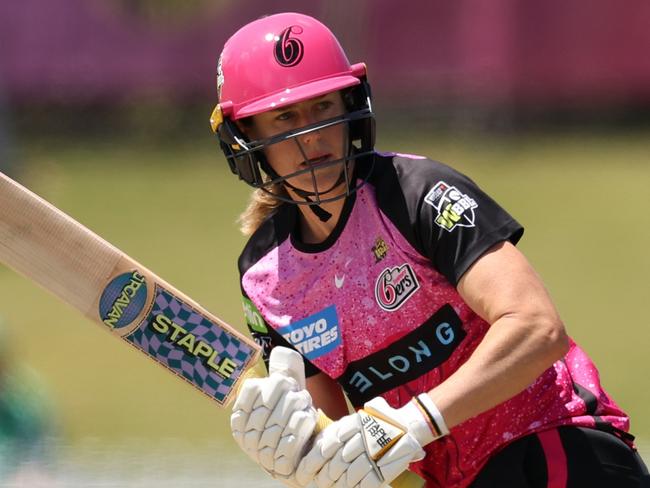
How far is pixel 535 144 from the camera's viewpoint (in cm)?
1221

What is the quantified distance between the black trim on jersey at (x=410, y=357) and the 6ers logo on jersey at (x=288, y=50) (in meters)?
0.65

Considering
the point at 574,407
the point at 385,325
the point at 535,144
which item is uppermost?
the point at 385,325

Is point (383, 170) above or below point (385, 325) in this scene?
above

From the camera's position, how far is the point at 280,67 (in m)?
2.93

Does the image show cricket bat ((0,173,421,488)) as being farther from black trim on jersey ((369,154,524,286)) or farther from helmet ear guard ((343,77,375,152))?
helmet ear guard ((343,77,375,152))

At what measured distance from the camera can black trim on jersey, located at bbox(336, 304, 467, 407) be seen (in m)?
2.83

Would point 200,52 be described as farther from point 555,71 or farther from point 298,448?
point 298,448

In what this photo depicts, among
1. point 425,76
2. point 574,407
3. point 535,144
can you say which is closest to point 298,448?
point 574,407

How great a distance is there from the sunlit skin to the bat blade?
1.20 ft

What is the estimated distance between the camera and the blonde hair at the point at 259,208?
10.4 ft

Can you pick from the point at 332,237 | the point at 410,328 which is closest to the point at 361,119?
the point at 332,237

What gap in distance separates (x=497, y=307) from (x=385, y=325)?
0.37m

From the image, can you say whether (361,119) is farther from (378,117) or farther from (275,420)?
(378,117)

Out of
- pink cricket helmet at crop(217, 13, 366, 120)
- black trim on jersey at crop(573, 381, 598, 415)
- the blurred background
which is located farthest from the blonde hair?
the blurred background
